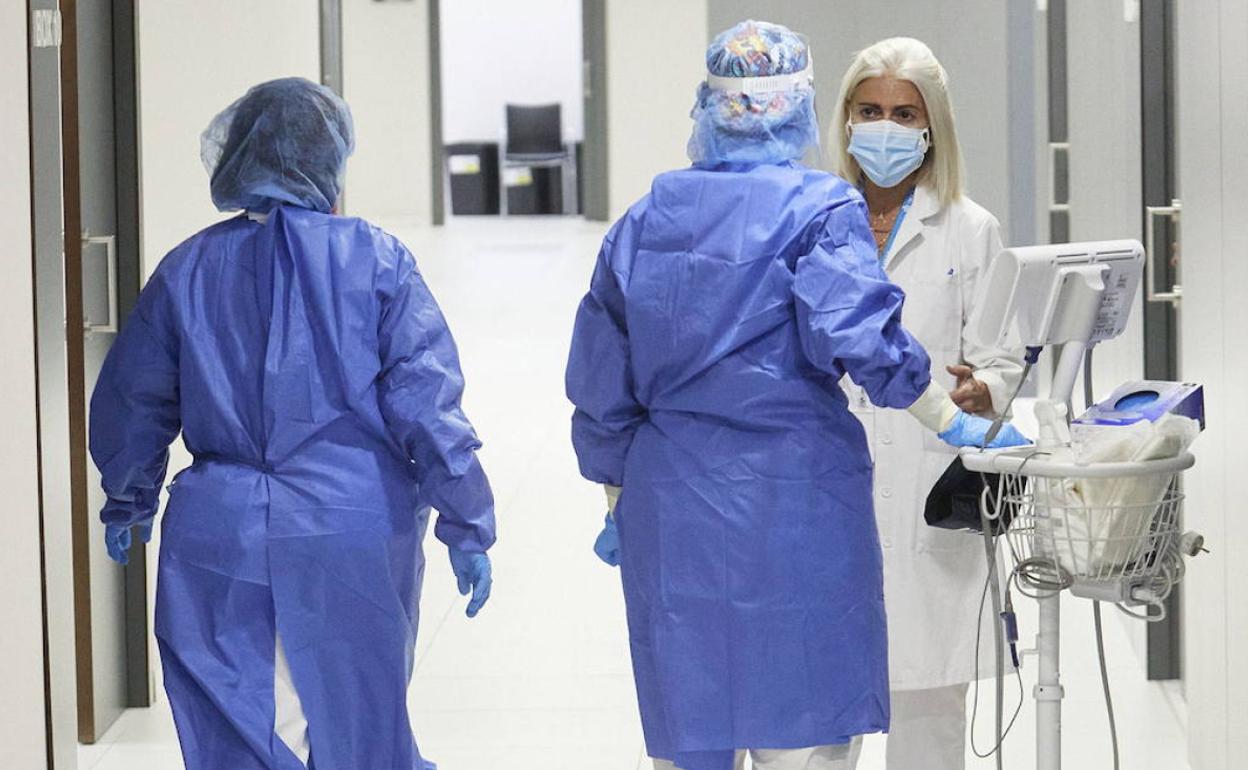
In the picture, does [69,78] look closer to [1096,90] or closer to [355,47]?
[1096,90]

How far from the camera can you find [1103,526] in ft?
7.33

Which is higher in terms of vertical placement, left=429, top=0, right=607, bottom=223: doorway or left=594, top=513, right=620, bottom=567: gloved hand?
left=429, top=0, right=607, bottom=223: doorway

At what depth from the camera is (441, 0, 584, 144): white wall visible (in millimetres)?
16328

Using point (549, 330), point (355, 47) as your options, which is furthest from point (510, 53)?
point (549, 330)

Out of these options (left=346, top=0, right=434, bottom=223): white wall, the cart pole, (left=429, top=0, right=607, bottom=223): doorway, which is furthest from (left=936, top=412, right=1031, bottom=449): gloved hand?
(left=346, top=0, right=434, bottom=223): white wall

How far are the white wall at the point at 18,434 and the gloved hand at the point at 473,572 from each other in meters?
0.63

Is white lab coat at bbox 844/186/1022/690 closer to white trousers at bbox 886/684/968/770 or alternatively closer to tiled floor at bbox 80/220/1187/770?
white trousers at bbox 886/684/968/770

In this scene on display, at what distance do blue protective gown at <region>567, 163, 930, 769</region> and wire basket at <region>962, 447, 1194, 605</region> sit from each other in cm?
33

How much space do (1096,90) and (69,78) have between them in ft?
9.55

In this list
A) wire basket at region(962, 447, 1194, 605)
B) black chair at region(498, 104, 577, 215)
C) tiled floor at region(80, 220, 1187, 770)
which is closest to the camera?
wire basket at region(962, 447, 1194, 605)

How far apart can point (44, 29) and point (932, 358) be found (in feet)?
4.79

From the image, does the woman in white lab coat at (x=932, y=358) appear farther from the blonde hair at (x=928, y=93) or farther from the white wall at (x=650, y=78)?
the white wall at (x=650, y=78)

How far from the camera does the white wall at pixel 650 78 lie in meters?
11.8

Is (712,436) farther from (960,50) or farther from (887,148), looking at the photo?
(960,50)
